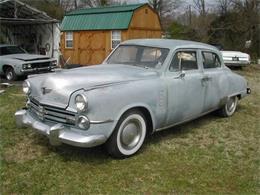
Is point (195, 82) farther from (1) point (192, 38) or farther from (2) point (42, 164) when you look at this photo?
(1) point (192, 38)

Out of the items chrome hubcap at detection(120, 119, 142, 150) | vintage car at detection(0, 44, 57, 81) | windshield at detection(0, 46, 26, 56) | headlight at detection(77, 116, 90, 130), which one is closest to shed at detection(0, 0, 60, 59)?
windshield at detection(0, 46, 26, 56)

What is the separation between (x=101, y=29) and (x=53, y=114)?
1306 centimetres

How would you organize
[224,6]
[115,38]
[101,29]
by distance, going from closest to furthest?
[115,38] < [101,29] < [224,6]

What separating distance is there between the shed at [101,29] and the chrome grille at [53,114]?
12.0 m

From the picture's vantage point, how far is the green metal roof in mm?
16203

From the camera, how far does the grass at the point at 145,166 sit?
3709 millimetres

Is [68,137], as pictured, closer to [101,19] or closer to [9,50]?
[9,50]

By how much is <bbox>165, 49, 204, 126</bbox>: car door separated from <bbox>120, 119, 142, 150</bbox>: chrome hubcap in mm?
597

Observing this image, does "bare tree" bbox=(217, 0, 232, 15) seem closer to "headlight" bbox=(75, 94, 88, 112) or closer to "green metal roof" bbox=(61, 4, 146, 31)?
"green metal roof" bbox=(61, 4, 146, 31)

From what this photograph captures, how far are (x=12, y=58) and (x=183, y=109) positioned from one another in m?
9.30

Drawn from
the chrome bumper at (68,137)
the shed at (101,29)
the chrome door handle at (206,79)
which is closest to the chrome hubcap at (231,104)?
the chrome door handle at (206,79)

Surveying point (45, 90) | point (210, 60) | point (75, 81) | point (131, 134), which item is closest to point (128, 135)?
point (131, 134)

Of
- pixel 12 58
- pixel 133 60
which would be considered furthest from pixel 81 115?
pixel 12 58

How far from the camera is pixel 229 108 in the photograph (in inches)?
277
